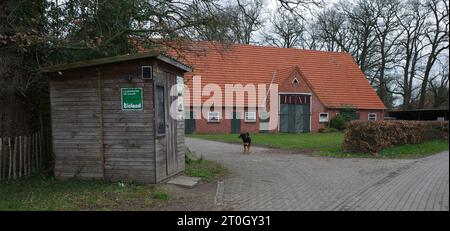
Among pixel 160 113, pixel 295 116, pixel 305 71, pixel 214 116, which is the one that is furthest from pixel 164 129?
pixel 305 71

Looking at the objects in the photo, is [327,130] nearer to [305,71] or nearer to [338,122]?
[338,122]

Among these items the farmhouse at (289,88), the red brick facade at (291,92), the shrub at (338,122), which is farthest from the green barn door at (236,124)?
the shrub at (338,122)

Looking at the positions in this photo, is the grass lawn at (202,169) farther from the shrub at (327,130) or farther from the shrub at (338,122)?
the shrub at (338,122)

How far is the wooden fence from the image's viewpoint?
1091 centimetres

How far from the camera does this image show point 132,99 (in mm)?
10367

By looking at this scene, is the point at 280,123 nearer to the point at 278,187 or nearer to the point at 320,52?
the point at 320,52

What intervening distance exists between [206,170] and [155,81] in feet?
13.2

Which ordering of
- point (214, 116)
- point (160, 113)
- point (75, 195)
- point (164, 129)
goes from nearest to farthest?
1. point (75, 195)
2. point (160, 113)
3. point (164, 129)
4. point (214, 116)

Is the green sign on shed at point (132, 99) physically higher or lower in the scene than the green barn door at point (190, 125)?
higher

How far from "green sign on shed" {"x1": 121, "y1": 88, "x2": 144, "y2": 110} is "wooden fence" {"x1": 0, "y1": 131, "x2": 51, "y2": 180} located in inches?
116

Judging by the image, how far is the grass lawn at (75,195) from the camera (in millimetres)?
8203

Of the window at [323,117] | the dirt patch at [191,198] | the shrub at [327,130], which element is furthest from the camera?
the window at [323,117]

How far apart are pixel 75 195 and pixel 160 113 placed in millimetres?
2821
